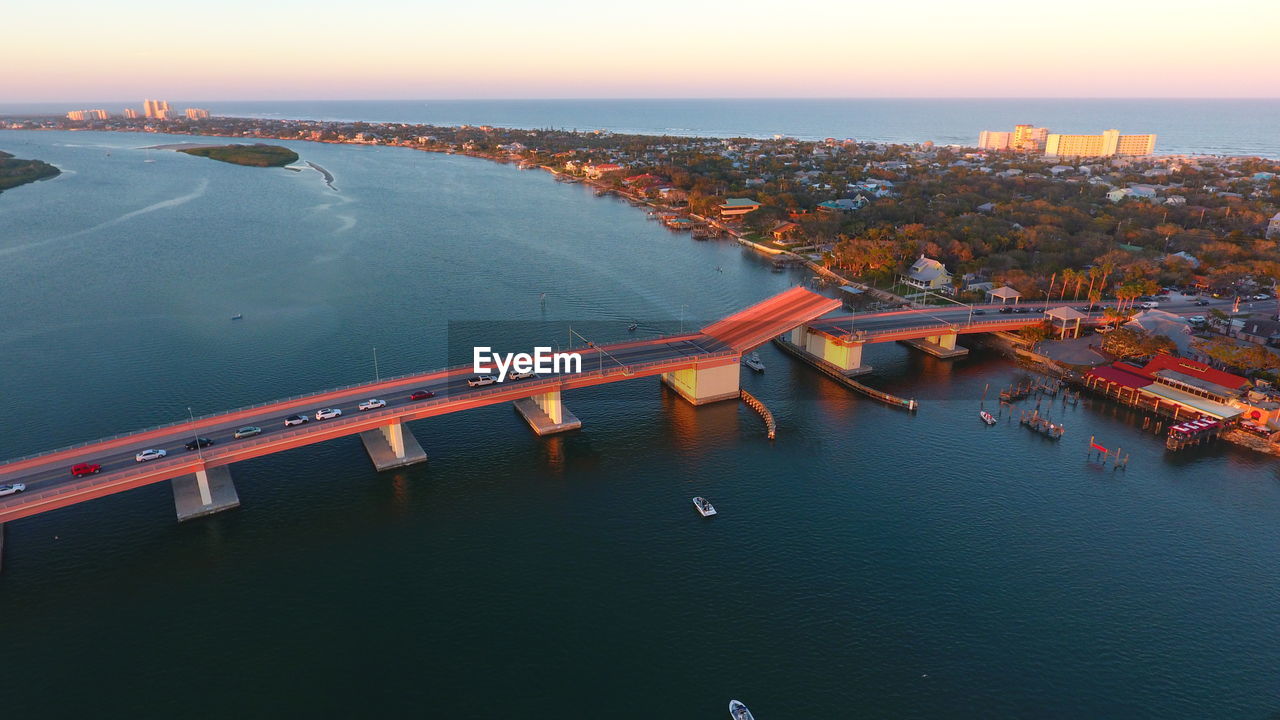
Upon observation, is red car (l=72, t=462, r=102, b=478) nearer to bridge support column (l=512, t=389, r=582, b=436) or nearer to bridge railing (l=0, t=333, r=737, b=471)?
bridge railing (l=0, t=333, r=737, b=471)

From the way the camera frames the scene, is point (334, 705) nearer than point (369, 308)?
Yes

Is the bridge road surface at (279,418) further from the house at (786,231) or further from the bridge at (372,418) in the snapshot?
the house at (786,231)

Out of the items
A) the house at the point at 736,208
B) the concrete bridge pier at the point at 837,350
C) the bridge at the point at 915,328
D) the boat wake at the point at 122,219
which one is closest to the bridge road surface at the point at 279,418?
the concrete bridge pier at the point at 837,350

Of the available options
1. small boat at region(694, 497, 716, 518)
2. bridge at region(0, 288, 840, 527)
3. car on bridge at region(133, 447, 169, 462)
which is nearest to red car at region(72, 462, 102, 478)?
bridge at region(0, 288, 840, 527)

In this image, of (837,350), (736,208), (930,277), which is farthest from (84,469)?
(736,208)

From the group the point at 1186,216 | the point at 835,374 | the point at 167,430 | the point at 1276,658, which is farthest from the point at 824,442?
the point at 1186,216

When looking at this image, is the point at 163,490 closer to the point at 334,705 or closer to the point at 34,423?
the point at 34,423
